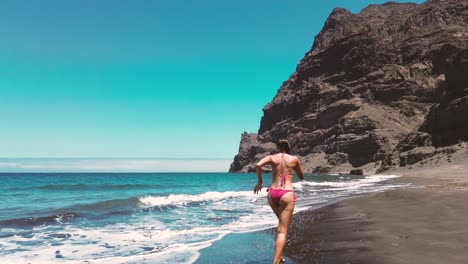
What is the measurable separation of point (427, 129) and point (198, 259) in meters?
86.2

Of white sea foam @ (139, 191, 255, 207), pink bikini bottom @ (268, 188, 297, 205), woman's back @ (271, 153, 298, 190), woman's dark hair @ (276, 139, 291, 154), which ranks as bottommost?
white sea foam @ (139, 191, 255, 207)

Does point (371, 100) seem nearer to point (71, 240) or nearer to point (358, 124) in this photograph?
point (358, 124)

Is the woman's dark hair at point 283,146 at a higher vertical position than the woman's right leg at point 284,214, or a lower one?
higher

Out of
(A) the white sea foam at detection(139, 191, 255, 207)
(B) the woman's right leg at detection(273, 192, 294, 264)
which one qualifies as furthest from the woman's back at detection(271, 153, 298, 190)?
(A) the white sea foam at detection(139, 191, 255, 207)

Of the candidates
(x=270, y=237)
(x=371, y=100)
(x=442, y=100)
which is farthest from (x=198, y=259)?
(x=371, y=100)

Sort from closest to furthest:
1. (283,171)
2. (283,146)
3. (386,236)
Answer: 1. (283,171)
2. (283,146)
3. (386,236)

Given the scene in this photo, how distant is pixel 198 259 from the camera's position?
8.56 m

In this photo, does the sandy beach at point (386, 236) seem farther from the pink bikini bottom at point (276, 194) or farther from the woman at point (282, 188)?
the pink bikini bottom at point (276, 194)

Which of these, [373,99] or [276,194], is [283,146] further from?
[373,99]

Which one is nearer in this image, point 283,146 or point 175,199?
point 283,146

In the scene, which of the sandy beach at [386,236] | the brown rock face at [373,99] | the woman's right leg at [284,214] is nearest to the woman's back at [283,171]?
the woman's right leg at [284,214]

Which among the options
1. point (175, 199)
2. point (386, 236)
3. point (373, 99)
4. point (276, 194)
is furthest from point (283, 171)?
point (373, 99)

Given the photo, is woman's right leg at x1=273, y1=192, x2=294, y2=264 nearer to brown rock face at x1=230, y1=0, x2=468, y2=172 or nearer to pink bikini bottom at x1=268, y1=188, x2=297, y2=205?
pink bikini bottom at x1=268, y1=188, x2=297, y2=205

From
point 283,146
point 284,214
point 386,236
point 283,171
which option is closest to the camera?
point 284,214
